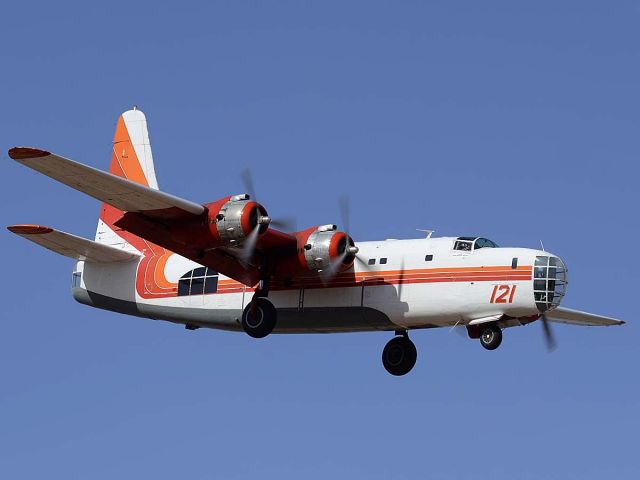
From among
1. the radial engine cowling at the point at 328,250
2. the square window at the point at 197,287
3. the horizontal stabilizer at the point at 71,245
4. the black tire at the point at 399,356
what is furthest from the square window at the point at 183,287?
the black tire at the point at 399,356

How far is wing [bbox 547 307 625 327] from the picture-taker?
3700cm

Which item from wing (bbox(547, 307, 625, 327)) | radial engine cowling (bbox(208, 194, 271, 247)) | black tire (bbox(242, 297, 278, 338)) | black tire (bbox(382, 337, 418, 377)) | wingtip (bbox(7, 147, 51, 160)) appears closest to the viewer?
wingtip (bbox(7, 147, 51, 160))

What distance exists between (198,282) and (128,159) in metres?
5.67

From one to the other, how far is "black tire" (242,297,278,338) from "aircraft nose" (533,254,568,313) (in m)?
6.27

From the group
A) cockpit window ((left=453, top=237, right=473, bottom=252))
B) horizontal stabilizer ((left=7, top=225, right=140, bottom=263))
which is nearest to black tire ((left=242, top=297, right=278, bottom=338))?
cockpit window ((left=453, top=237, right=473, bottom=252))

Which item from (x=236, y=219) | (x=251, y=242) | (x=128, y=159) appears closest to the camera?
(x=236, y=219)

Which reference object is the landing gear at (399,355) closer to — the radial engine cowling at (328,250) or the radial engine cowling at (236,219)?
the radial engine cowling at (328,250)

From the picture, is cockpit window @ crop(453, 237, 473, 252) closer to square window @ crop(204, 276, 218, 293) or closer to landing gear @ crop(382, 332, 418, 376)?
landing gear @ crop(382, 332, 418, 376)

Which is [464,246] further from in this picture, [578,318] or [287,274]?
[578,318]

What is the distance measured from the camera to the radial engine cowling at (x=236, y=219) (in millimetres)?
30812

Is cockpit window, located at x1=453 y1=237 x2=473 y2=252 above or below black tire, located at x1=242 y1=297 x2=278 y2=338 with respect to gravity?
above

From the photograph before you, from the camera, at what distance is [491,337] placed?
31484 millimetres

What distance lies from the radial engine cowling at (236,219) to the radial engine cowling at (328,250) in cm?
160

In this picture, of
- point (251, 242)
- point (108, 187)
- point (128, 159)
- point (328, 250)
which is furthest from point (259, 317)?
point (128, 159)
